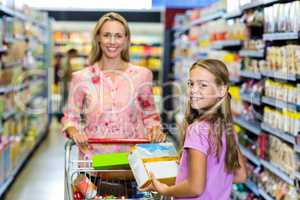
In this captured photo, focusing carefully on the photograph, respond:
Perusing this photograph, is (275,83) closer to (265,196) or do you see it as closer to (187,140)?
(265,196)

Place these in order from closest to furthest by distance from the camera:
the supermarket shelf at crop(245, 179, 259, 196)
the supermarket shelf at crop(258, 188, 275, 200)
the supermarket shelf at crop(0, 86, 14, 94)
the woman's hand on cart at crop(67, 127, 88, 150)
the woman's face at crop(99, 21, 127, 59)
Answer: the woman's hand on cart at crop(67, 127, 88, 150)
the woman's face at crop(99, 21, 127, 59)
the supermarket shelf at crop(258, 188, 275, 200)
the supermarket shelf at crop(245, 179, 259, 196)
the supermarket shelf at crop(0, 86, 14, 94)

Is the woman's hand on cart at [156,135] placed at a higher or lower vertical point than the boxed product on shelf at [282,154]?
higher

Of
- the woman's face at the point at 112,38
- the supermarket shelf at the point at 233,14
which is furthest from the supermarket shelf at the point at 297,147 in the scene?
the supermarket shelf at the point at 233,14

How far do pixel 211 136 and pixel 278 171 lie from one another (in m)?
2.50

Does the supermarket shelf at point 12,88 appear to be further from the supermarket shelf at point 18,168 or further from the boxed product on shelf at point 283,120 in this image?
the boxed product on shelf at point 283,120

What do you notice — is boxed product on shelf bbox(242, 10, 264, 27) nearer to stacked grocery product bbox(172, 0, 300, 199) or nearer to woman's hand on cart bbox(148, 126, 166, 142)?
stacked grocery product bbox(172, 0, 300, 199)

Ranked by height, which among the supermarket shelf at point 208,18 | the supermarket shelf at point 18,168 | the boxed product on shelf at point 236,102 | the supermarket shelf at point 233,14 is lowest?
the supermarket shelf at point 18,168

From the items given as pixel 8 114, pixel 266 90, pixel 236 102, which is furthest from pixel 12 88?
pixel 266 90

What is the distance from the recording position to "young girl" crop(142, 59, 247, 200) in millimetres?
2332

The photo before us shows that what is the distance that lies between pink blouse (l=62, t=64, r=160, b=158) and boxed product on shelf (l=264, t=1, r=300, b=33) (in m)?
1.44

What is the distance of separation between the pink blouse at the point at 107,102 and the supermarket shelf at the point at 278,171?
1.49m

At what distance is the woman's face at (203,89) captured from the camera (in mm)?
2383

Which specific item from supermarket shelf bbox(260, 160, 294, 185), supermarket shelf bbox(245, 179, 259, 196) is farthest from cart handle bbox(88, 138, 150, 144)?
supermarket shelf bbox(245, 179, 259, 196)

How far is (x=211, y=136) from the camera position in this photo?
7.68 feet
